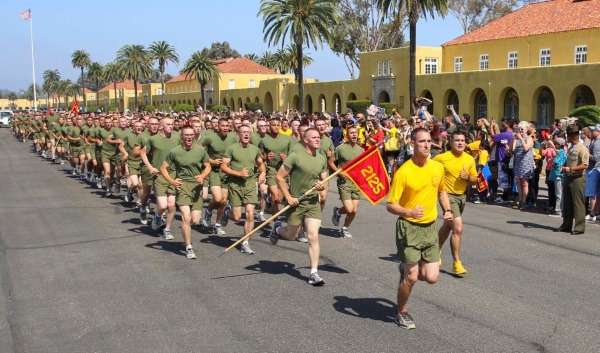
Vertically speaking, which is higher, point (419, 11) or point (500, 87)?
point (419, 11)

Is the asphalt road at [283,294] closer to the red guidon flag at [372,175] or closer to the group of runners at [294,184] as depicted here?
the group of runners at [294,184]

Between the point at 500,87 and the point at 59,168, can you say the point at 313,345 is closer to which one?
the point at 59,168

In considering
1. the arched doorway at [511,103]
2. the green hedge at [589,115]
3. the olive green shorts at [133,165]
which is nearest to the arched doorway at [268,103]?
the arched doorway at [511,103]

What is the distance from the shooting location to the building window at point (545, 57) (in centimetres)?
3988

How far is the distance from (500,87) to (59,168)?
24170 millimetres

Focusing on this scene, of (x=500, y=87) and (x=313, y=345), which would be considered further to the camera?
(x=500, y=87)

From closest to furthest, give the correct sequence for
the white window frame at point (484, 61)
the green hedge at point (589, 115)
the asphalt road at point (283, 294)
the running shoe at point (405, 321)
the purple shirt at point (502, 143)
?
the asphalt road at point (283, 294)
the running shoe at point (405, 321)
the purple shirt at point (502, 143)
the green hedge at point (589, 115)
the white window frame at point (484, 61)

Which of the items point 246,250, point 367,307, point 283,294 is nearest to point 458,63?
point 246,250

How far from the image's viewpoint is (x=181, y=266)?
28.8ft

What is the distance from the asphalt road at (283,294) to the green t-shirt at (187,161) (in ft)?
3.83

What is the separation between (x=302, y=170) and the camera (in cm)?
813

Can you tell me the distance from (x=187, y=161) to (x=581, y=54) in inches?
1338

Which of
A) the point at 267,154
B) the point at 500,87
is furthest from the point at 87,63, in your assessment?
the point at 267,154

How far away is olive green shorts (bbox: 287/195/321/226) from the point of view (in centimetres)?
801
